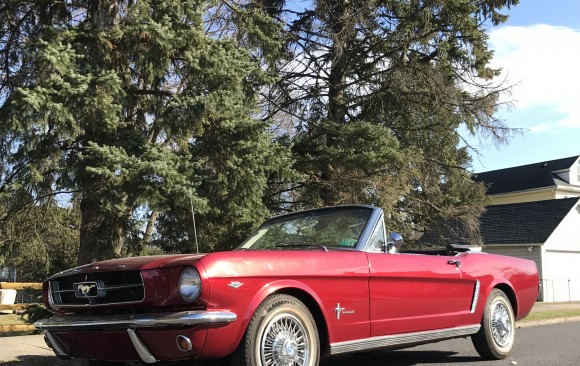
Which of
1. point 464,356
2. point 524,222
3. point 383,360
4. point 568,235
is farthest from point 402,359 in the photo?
point 524,222

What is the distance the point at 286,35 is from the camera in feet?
58.3

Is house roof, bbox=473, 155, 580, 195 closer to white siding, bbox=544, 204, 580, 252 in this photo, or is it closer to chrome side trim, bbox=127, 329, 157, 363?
white siding, bbox=544, 204, 580, 252

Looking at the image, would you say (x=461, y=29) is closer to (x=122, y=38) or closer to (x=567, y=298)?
(x=122, y=38)

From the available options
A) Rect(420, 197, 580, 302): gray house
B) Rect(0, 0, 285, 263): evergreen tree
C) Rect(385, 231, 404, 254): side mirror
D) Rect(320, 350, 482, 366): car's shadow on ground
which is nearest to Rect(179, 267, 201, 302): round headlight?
Rect(385, 231, 404, 254): side mirror

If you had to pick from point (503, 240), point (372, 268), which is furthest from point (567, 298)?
point (372, 268)

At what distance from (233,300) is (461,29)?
15.9m

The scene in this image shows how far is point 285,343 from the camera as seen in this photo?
439 cm

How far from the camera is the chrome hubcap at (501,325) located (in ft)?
21.9

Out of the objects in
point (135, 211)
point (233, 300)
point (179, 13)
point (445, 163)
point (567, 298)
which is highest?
point (179, 13)

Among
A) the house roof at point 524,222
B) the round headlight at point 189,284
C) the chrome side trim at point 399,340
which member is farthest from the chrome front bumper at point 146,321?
the house roof at point 524,222

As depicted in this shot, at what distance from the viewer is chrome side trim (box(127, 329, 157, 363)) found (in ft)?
12.9

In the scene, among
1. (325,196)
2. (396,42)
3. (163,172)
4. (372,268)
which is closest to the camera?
(372,268)

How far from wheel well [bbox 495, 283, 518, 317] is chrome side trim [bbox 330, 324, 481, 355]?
32.4 inches

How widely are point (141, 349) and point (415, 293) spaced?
279 cm
